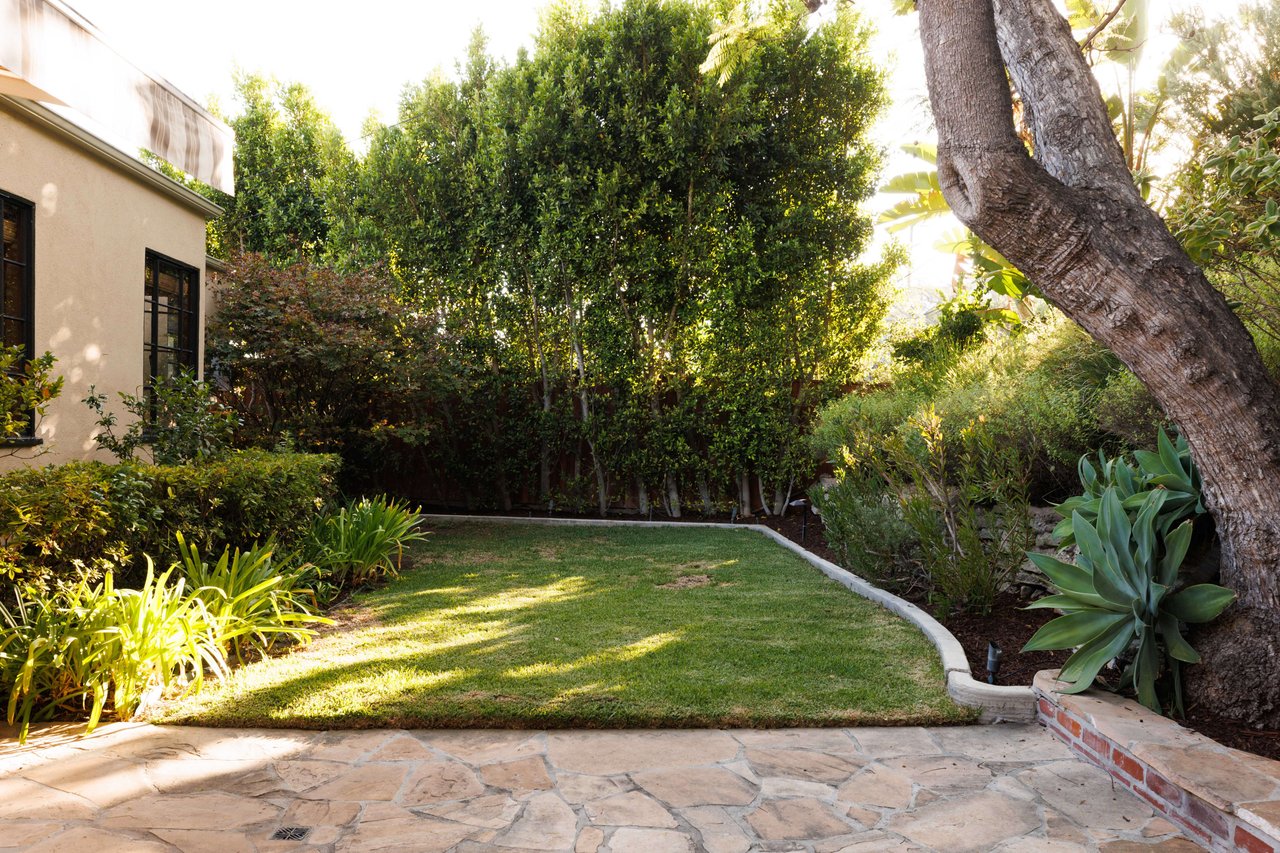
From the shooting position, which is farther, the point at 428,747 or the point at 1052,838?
the point at 428,747

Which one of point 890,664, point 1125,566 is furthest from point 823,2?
point 890,664

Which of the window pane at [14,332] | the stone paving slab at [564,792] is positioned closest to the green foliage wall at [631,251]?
the window pane at [14,332]

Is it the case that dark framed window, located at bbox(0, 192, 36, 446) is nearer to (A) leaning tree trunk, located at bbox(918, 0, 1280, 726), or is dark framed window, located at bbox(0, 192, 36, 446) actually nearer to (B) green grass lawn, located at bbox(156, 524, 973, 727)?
(B) green grass lawn, located at bbox(156, 524, 973, 727)

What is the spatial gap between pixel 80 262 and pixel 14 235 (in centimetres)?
65

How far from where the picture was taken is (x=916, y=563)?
636 cm

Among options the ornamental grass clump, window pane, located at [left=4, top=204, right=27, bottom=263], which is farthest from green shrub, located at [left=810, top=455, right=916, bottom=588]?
window pane, located at [left=4, top=204, right=27, bottom=263]

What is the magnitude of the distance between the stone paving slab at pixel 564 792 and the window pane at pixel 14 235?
4108 mm

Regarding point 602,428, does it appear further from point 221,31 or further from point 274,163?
point 221,31

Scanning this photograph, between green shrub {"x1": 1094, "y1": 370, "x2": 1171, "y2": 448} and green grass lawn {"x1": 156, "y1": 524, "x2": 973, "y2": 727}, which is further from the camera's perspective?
green shrub {"x1": 1094, "y1": 370, "x2": 1171, "y2": 448}

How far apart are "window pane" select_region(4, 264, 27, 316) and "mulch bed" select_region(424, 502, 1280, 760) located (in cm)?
713

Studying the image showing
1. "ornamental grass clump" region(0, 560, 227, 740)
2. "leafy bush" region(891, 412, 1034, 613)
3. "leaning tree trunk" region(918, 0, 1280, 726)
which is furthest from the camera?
"leafy bush" region(891, 412, 1034, 613)

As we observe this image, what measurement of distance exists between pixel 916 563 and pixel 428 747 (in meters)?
4.18

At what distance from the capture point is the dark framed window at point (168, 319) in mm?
8102

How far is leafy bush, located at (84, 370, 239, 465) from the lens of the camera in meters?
6.53
